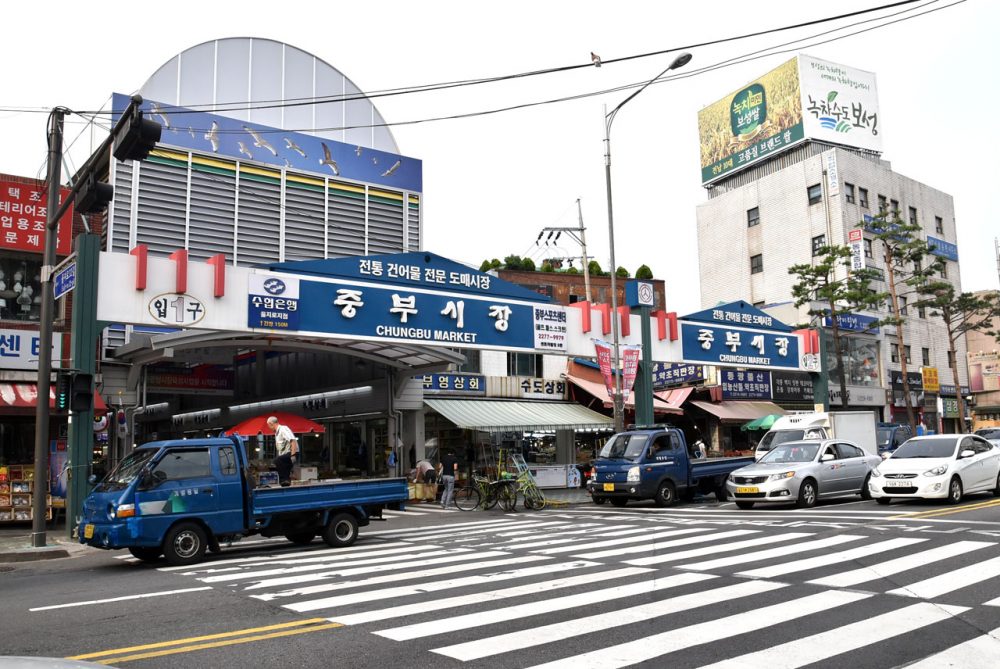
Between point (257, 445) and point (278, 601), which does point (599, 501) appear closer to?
point (278, 601)

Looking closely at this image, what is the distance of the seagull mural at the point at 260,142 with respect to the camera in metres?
29.2

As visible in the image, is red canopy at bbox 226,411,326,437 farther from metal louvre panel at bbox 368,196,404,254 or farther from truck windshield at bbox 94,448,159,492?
truck windshield at bbox 94,448,159,492

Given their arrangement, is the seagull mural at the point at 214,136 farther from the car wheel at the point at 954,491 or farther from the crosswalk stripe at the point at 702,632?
the crosswalk stripe at the point at 702,632

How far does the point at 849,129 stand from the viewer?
174ft

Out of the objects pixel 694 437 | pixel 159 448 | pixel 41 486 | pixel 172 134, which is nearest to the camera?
pixel 159 448

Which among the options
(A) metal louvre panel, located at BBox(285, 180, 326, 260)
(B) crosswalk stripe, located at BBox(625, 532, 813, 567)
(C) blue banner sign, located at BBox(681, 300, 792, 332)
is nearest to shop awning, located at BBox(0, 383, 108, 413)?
(A) metal louvre panel, located at BBox(285, 180, 326, 260)

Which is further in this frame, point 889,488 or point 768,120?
point 768,120

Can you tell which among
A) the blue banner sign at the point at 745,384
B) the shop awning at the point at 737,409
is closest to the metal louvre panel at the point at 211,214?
the shop awning at the point at 737,409

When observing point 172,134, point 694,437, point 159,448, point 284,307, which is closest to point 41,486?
point 159,448

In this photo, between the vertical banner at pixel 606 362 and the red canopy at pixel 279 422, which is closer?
the red canopy at pixel 279 422

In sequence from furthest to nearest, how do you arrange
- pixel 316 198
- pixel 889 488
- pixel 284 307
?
1. pixel 316 198
2. pixel 284 307
3. pixel 889 488

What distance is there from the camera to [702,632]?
22.6 feet

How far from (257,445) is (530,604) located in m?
27.8

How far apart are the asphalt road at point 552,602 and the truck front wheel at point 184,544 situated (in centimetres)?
25
